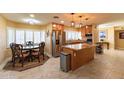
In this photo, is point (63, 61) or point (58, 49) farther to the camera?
point (58, 49)

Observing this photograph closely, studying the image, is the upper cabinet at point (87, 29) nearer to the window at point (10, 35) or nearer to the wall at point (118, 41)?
the wall at point (118, 41)

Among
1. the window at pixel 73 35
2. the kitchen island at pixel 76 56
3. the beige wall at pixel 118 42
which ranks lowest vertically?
the kitchen island at pixel 76 56

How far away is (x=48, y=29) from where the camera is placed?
7.23 metres

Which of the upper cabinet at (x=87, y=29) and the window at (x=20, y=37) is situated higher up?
the upper cabinet at (x=87, y=29)

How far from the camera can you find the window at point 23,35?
627 cm

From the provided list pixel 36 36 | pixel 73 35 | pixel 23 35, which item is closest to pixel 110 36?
pixel 73 35

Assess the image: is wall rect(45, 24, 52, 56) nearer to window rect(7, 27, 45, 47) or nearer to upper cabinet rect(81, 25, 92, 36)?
window rect(7, 27, 45, 47)

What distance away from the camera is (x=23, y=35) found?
23.5ft

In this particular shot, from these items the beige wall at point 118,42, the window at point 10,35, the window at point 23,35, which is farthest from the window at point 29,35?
the beige wall at point 118,42
